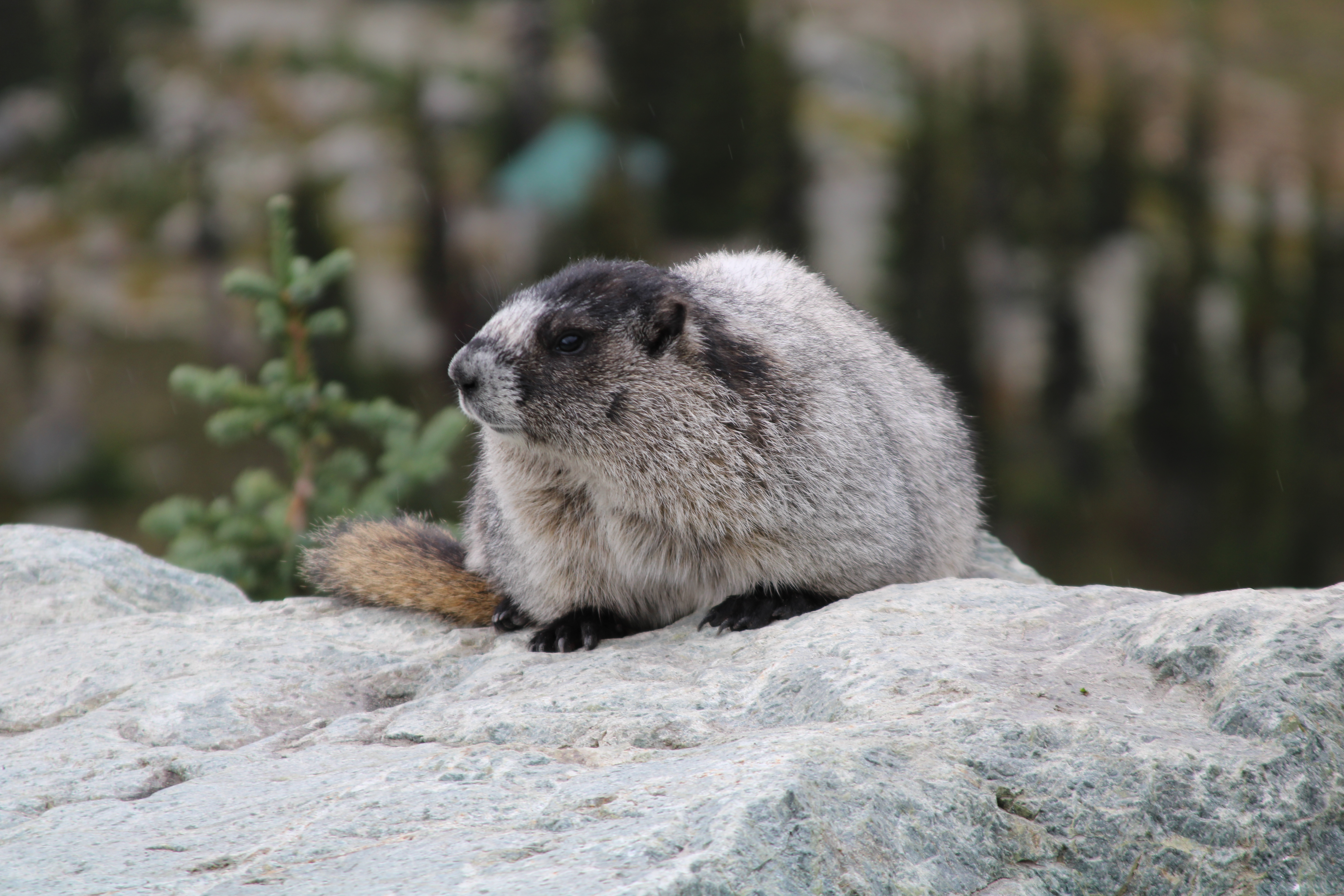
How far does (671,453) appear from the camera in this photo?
5668 millimetres

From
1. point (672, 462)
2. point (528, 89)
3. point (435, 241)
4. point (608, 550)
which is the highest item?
point (528, 89)

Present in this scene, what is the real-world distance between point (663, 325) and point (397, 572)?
2214 mm

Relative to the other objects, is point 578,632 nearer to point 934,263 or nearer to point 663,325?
point 663,325

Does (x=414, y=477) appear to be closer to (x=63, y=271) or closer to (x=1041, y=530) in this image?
(x=1041, y=530)

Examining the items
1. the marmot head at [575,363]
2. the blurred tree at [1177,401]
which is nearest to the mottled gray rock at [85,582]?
the marmot head at [575,363]

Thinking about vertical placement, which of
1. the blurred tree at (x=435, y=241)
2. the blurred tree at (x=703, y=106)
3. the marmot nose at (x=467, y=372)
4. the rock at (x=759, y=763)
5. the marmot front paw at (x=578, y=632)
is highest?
the blurred tree at (x=703, y=106)

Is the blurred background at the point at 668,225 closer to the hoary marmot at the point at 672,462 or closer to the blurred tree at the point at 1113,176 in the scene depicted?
the blurred tree at the point at 1113,176

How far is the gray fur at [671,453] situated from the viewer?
224 inches

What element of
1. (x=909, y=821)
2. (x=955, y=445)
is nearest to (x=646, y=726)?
(x=909, y=821)

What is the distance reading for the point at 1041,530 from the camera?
153 feet

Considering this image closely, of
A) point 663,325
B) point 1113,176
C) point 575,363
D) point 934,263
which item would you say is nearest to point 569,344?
point 575,363

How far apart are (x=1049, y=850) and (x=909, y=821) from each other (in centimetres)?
45

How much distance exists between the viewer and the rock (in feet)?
10.6

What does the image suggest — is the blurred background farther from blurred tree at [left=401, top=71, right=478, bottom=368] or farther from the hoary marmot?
the hoary marmot
